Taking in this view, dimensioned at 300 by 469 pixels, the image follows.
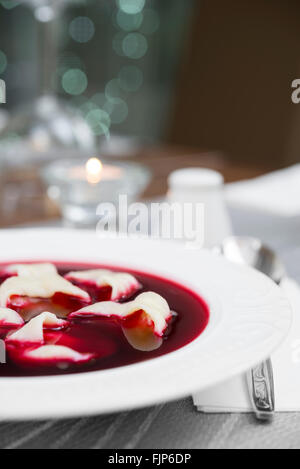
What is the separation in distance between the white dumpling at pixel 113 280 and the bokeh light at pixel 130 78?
3.37 meters

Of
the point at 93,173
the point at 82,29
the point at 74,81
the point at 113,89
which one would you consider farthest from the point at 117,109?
the point at 93,173

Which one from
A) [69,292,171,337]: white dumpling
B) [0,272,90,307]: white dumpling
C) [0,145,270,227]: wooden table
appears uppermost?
[69,292,171,337]: white dumpling

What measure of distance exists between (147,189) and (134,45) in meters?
2.84

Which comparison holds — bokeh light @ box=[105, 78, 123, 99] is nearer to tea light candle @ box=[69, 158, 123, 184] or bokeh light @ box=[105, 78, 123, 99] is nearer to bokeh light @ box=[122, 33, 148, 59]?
bokeh light @ box=[122, 33, 148, 59]

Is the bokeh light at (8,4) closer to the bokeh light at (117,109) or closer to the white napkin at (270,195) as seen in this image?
the bokeh light at (117,109)

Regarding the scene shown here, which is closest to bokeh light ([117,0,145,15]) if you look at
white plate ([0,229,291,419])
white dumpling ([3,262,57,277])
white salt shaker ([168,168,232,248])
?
white salt shaker ([168,168,232,248])

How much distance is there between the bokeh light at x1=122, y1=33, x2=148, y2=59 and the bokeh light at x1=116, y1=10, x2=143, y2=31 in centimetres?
5

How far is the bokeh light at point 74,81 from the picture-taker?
359cm

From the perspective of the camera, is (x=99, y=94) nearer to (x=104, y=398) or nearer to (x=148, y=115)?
(x=148, y=115)

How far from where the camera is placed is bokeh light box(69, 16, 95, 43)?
3.64 m

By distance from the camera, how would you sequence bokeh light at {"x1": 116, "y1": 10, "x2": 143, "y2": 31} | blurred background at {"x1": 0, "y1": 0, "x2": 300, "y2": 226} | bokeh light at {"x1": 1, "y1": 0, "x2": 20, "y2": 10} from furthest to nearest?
1. bokeh light at {"x1": 116, "y1": 10, "x2": 143, "y2": 31}
2. bokeh light at {"x1": 1, "y1": 0, "x2": 20, "y2": 10}
3. blurred background at {"x1": 0, "y1": 0, "x2": 300, "y2": 226}

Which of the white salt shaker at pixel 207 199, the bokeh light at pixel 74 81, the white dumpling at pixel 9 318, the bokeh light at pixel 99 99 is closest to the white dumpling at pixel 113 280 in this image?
the white dumpling at pixel 9 318

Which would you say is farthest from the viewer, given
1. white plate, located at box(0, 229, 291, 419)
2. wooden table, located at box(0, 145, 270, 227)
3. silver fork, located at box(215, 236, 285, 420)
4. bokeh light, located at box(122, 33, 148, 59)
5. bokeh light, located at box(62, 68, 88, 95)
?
bokeh light, located at box(122, 33, 148, 59)

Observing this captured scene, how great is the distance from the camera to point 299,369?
0.53m
